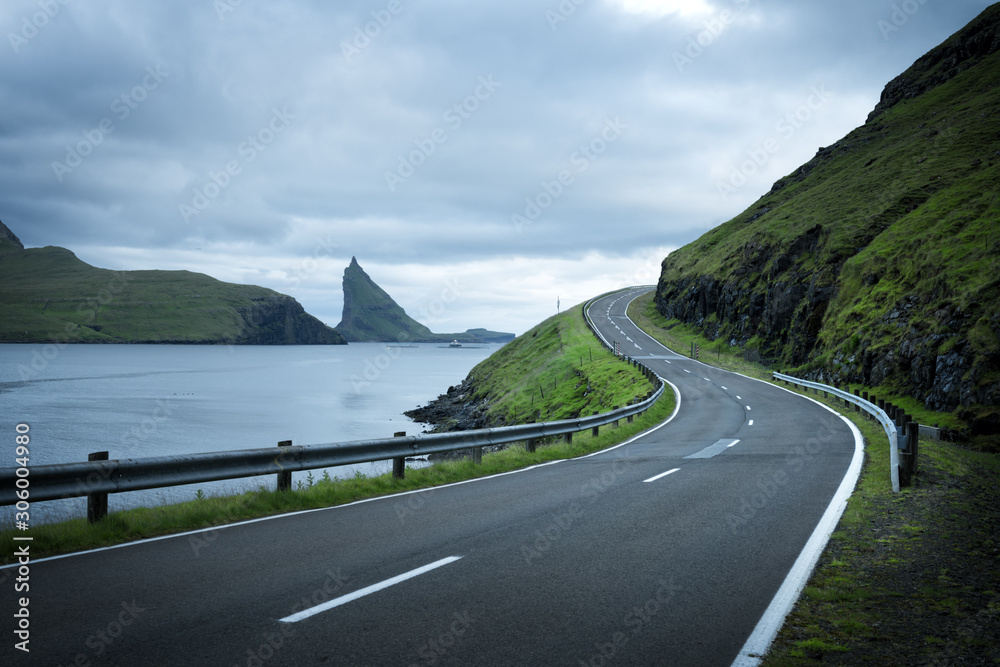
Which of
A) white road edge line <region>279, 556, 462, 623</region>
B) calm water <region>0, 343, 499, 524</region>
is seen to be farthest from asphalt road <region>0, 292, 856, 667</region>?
calm water <region>0, 343, 499, 524</region>

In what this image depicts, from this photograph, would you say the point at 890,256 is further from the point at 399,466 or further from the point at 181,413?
the point at 181,413

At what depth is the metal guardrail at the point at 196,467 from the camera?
690cm

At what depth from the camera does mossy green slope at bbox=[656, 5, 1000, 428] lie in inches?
1136

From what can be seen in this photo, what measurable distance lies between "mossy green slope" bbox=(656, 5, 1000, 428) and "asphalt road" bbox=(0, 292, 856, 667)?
2286cm

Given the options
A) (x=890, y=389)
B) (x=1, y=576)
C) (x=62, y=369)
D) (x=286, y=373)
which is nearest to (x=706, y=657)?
(x=1, y=576)

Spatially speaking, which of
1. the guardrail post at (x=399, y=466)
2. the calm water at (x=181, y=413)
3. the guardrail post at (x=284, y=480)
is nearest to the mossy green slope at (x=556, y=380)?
the calm water at (x=181, y=413)

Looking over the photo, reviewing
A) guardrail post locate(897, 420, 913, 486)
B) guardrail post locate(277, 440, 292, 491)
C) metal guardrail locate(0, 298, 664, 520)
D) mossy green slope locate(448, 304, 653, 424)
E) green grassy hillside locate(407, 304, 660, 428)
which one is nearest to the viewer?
metal guardrail locate(0, 298, 664, 520)

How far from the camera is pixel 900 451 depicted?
35.0 feet

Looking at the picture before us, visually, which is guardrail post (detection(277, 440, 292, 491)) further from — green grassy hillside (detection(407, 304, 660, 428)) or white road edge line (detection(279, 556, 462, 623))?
green grassy hillside (detection(407, 304, 660, 428))

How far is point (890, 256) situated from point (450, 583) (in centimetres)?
4493

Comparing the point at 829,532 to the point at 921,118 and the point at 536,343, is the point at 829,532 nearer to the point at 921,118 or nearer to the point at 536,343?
the point at 536,343

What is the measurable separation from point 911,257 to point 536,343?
44.4 m

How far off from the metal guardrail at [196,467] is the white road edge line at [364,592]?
3846mm

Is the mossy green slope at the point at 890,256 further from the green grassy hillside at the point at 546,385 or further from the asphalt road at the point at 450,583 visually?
the asphalt road at the point at 450,583
